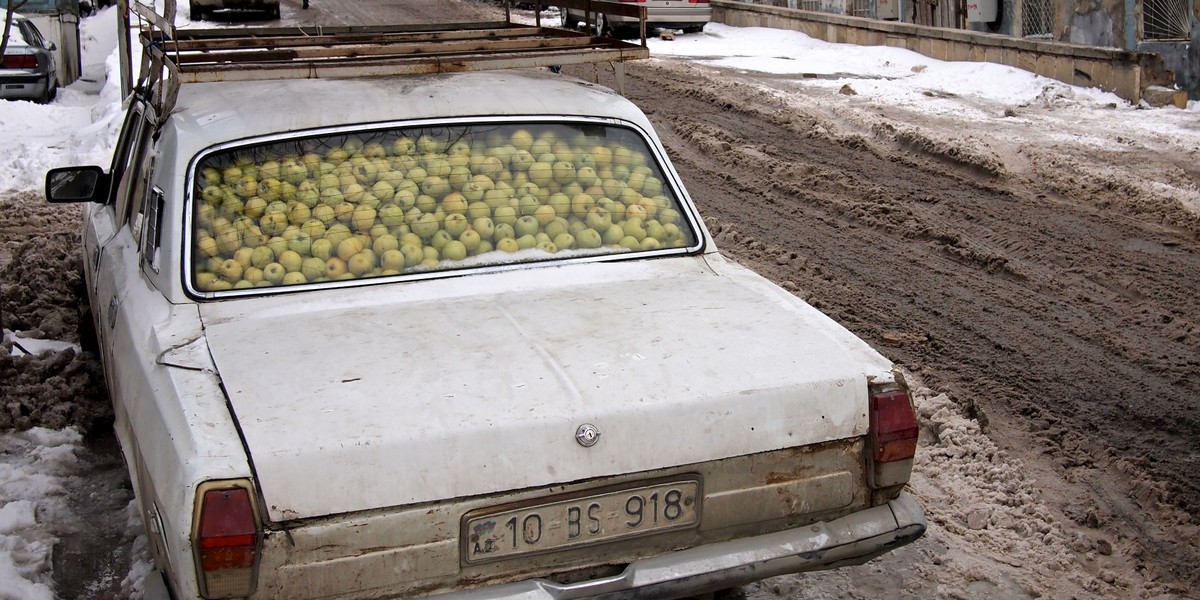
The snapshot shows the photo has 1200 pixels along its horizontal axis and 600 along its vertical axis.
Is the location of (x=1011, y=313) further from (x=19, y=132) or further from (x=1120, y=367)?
(x=19, y=132)

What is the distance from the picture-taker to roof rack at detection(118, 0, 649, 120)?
4078mm

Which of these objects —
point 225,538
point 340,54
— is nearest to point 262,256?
point 340,54

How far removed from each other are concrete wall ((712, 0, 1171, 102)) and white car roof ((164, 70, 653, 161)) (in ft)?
36.3

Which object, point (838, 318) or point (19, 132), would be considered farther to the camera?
point (19, 132)

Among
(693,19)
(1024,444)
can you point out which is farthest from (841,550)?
(693,19)

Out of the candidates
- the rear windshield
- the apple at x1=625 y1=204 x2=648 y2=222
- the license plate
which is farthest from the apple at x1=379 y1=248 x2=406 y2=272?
the license plate

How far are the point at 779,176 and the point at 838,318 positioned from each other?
3.85m

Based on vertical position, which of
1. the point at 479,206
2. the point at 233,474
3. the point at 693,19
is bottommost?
the point at 233,474

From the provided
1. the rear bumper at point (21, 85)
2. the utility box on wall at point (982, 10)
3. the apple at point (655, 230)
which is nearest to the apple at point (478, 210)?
the apple at point (655, 230)

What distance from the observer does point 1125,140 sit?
446 inches

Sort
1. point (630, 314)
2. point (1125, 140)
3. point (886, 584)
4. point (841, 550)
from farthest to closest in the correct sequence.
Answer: point (1125, 140) < point (886, 584) < point (630, 314) < point (841, 550)

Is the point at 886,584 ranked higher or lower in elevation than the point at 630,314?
lower

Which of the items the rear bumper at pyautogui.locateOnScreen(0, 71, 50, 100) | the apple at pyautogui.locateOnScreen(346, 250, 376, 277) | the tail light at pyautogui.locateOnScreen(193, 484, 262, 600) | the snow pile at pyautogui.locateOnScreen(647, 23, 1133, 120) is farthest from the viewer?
the rear bumper at pyautogui.locateOnScreen(0, 71, 50, 100)

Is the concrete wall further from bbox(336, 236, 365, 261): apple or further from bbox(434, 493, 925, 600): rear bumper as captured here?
bbox(336, 236, 365, 261): apple
